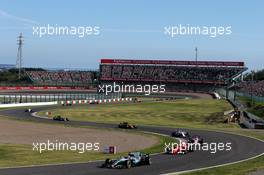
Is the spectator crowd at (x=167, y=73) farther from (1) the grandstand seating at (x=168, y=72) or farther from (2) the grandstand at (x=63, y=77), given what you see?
(2) the grandstand at (x=63, y=77)

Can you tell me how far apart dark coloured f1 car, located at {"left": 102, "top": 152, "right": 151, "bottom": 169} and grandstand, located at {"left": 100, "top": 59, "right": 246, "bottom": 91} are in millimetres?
142284

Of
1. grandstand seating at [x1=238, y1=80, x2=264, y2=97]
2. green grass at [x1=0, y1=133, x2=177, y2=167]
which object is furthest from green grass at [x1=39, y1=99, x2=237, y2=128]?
green grass at [x1=0, y1=133, x2=177, y2=167]

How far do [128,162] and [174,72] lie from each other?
15087 cm

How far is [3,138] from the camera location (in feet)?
160

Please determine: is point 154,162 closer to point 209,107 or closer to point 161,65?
point 209,107

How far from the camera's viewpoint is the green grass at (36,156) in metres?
33.9

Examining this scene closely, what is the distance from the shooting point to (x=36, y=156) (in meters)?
37.3

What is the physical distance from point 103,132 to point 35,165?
25.8 metres

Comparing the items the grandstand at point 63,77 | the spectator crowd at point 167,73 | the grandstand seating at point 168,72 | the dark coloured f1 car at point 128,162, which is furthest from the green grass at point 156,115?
the grandstand at point 63,77

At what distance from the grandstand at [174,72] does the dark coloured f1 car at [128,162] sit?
467ft

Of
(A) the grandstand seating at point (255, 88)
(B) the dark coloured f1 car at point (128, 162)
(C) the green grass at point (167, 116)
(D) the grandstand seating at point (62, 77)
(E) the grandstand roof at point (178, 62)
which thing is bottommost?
(C) the green grass at point (167, 116)

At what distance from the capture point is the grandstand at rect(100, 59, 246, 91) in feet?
578

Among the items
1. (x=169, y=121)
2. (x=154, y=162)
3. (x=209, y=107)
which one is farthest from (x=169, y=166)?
(x=209, y=107)

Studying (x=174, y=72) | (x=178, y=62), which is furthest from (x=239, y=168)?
(x=174, y=72)
